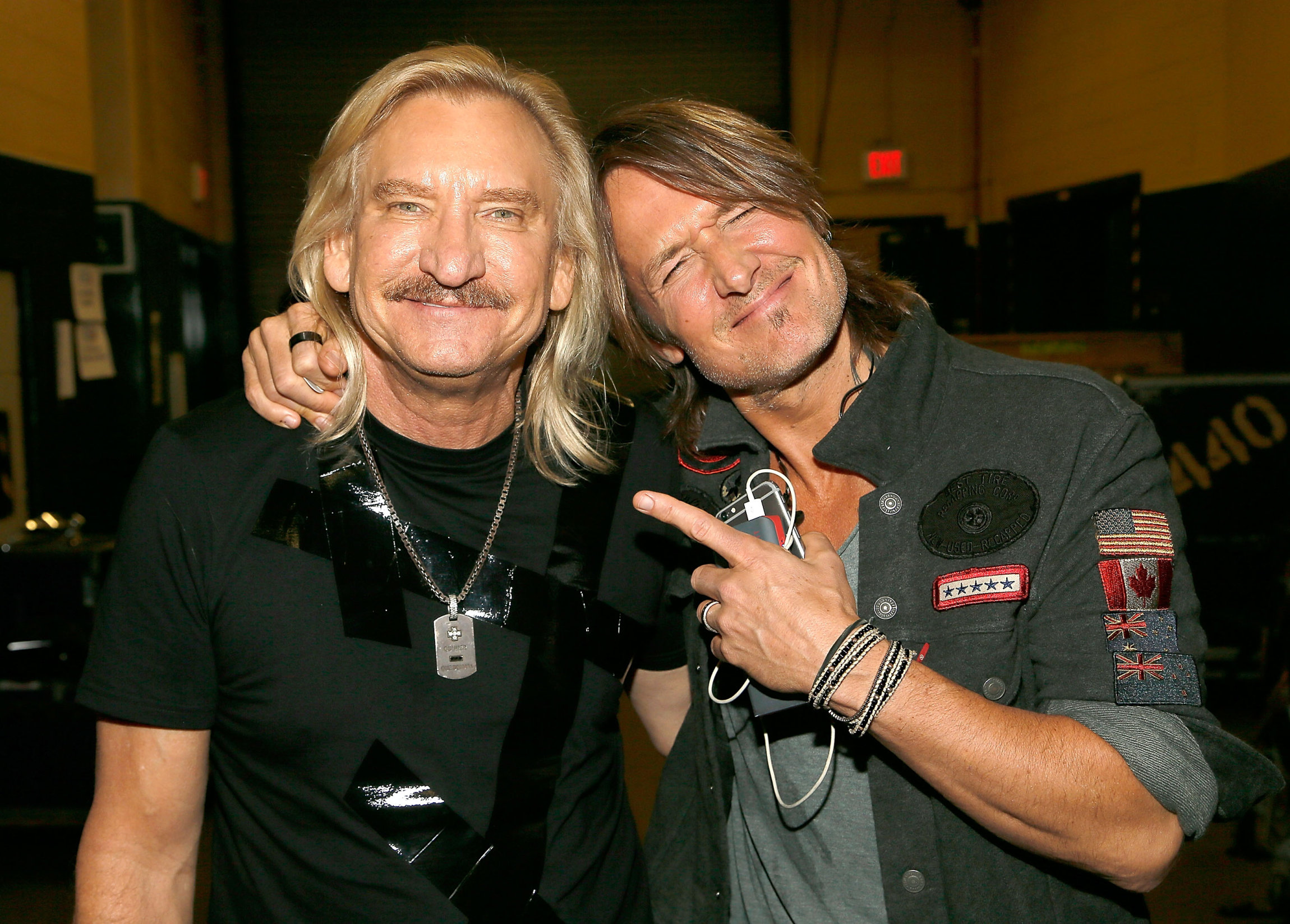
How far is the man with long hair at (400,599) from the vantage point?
50.9 inches

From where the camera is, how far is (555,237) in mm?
1622

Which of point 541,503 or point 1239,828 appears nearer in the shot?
point 541,503

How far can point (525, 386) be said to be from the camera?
1724 mm

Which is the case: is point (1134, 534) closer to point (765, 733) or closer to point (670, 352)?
point (765, 733)

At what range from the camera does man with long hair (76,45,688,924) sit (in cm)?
129

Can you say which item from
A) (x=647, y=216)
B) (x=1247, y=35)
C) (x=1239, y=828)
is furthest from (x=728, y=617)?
(x=1247, y=35)

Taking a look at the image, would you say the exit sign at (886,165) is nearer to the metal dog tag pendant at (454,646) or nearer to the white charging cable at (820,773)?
the white charging cable at (820,773)

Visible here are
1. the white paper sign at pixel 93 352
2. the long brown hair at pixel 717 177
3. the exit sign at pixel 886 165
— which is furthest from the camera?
the exit sign at pixel 886 165

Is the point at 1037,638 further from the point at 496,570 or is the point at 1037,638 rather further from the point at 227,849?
the point at 227,849

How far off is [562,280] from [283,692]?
0.86m

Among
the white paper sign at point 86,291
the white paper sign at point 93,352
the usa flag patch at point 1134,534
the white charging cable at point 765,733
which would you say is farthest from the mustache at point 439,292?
the white paper sign at point 93,352

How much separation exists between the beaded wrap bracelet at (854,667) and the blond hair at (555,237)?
576 millimetres

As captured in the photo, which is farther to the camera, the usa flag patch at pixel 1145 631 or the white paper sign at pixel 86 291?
the white paper sign at pixel 86 291

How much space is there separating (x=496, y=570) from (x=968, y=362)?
875 millimetres
